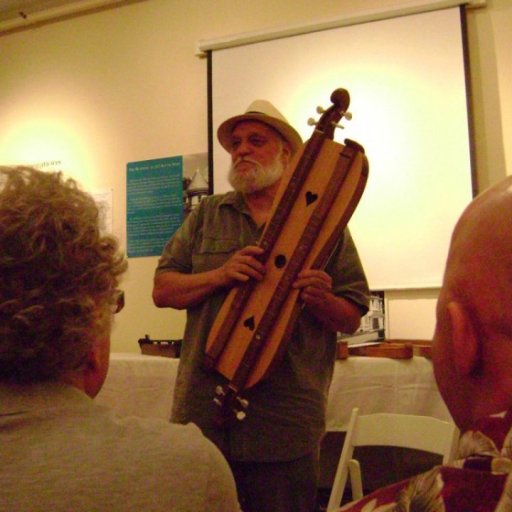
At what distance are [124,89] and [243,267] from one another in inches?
92.8

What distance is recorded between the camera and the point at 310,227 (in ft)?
4.18

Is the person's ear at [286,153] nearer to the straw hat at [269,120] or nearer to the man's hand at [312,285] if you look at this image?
the straw hat at [269,120]

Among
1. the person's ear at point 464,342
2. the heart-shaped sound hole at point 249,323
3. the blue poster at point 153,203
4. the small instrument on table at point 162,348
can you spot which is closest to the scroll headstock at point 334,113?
the heart-shaped sound hole at point 249,323

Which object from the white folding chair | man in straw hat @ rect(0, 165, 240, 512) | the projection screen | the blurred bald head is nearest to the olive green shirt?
the white folding chair

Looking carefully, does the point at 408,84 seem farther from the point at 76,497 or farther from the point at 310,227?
the point at 76,497

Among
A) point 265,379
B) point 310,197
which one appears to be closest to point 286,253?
point 310,197

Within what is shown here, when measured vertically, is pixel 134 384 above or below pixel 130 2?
below

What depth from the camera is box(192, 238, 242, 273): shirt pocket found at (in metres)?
1.44

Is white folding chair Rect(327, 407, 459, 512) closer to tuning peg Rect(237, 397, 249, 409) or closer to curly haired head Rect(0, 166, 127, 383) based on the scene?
tuning peg Rect(237, 397, 249, 409)

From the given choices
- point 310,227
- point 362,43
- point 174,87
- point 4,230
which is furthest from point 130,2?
point 4,230

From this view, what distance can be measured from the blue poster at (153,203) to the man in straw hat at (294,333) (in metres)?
1.58

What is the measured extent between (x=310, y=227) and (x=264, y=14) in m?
2.13

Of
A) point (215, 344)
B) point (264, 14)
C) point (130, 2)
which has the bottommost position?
point (215, 344)

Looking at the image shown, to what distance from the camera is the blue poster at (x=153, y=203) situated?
3.12m
